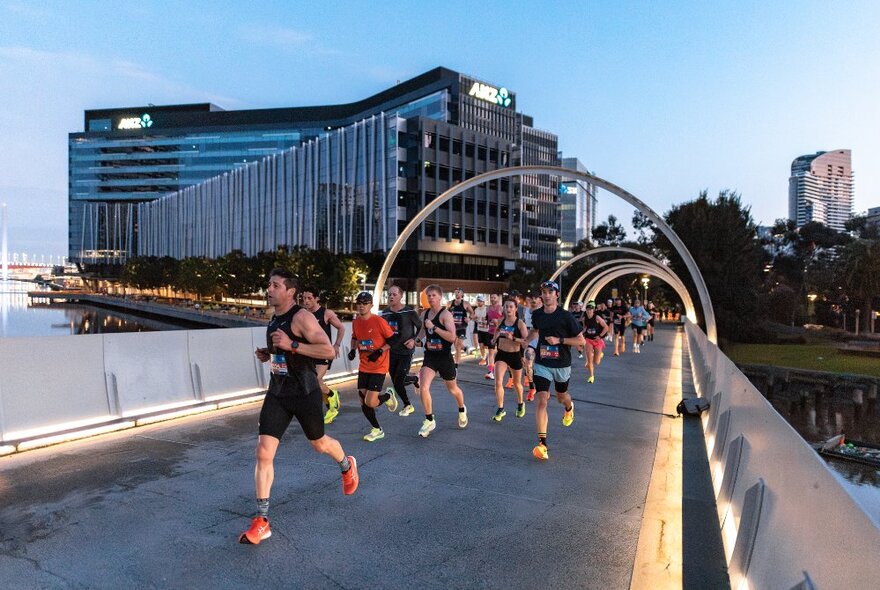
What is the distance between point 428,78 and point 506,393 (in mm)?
89792

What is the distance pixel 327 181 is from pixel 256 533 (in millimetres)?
71906

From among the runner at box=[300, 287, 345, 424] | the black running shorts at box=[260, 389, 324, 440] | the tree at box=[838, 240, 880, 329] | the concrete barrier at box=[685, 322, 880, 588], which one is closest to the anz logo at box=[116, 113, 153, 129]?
the tree at box=[838, 240, 880, 329]

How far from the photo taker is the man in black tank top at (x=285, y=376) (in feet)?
14.6

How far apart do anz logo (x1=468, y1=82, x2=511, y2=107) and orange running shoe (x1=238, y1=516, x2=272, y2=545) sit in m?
Result: 98.4

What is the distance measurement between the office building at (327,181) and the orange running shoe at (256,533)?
2397 inches

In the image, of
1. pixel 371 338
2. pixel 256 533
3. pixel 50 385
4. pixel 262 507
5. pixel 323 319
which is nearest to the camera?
pixel 256 533

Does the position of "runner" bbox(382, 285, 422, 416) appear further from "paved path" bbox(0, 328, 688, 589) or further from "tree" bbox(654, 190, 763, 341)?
"tree" bbox(654, 190, 763, 341)

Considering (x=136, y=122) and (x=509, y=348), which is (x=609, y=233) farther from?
(x=136, y=122)

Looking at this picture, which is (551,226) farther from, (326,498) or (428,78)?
(326,498)

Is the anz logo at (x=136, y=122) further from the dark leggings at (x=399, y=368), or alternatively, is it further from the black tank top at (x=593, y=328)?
the dark leggings at (x=399, y=368)

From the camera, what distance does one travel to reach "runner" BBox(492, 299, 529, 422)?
882 cm

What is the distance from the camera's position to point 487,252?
71.9 metres

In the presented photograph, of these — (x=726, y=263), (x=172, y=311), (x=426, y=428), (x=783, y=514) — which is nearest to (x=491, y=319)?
(x=426, y=428)

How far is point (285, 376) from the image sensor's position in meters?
4.57
